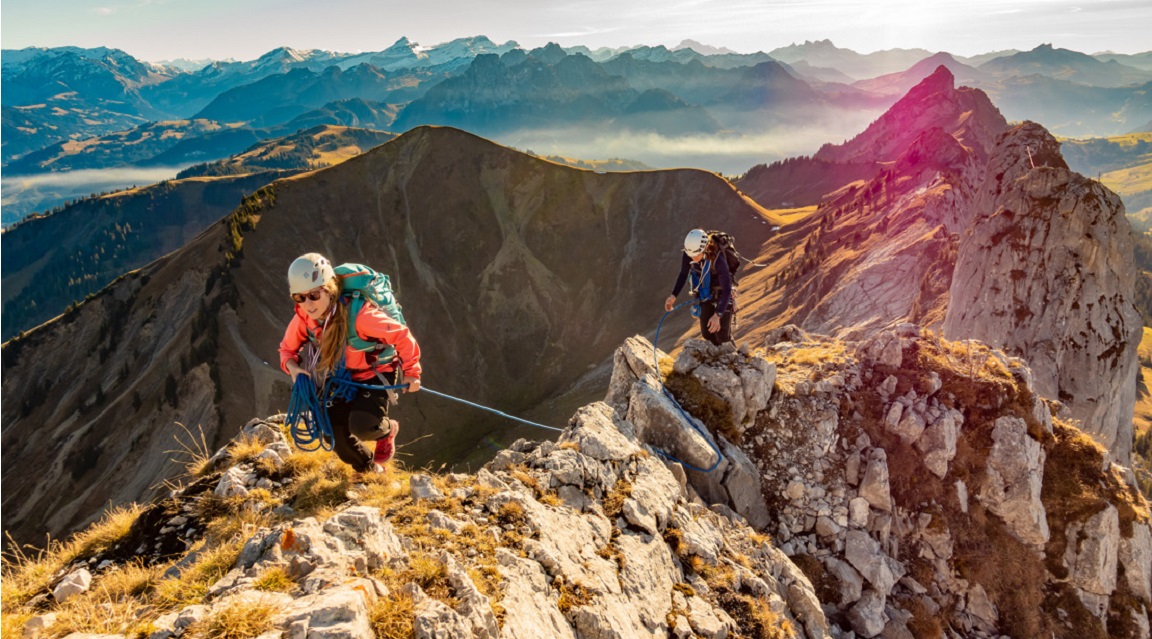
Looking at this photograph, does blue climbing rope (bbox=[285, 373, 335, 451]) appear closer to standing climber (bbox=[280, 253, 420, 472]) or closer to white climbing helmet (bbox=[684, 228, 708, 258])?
standing climber (bbox=[280, 253, 420, 472])

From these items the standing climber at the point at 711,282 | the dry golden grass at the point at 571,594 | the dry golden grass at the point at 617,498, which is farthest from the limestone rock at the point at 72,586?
the standing climber at the point at 711,282

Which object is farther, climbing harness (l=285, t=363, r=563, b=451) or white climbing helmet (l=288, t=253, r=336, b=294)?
climbing harness (l=285, t=363, r=563, b=451)

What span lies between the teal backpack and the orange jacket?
89 mm

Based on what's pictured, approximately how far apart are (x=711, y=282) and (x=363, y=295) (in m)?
9.79

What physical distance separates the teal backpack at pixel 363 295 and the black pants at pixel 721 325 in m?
9.19

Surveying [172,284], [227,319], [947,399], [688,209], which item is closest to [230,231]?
[172,284]

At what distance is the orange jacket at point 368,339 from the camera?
7801 mm

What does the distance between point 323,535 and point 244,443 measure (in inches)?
203

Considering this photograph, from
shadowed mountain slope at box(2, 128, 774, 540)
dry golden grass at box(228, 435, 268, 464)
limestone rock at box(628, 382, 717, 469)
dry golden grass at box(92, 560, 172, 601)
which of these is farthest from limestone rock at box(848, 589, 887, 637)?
shadowed mountain slope at box(2, 128, 774, 540)

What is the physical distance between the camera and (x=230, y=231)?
7906cm

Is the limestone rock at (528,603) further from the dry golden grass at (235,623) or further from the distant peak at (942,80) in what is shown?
the distant peak at (942,80)

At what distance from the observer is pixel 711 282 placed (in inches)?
576

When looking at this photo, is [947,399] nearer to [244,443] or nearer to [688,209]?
[244,443]

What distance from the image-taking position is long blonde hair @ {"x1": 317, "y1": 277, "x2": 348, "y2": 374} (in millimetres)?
7723
